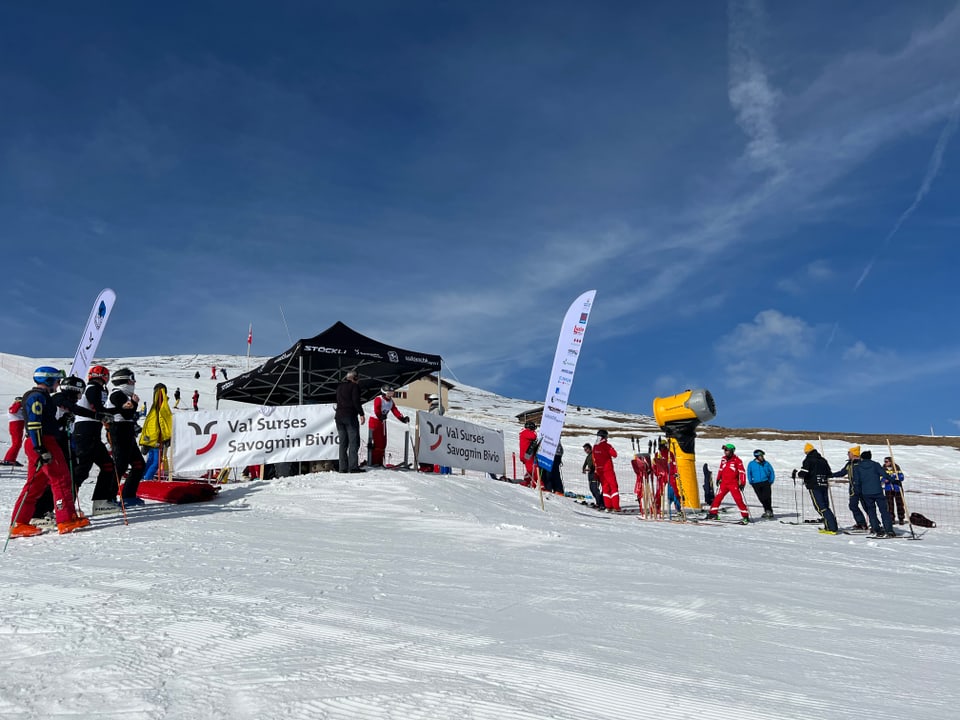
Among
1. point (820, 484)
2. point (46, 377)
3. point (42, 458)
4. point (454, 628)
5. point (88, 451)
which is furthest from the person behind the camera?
point (820, 484)

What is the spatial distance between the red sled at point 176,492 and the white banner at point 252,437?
140 cm

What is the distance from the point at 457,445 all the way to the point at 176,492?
5.91 metres

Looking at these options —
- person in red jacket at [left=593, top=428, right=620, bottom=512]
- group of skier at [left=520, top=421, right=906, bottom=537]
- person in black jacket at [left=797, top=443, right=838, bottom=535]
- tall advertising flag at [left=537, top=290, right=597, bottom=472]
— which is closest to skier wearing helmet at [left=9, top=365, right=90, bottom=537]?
tall advertising flag at [left=537, top=290, right=597, bottom=472]

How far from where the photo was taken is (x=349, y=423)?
36.0 ft

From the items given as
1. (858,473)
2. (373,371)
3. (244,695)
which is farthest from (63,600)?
(373,371)

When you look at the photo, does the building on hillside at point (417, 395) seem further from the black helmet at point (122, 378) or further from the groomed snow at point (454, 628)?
the groomed snow at point (454, 628)

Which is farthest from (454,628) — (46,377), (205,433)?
(205,433)

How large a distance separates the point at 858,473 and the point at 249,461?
1049 centimetres

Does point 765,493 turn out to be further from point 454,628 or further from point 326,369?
point 454,628

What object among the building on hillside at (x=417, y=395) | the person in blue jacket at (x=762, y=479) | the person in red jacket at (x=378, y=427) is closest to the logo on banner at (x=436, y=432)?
the person in red jacket at (x=378, y=427)

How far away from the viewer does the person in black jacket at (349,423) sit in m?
10.9

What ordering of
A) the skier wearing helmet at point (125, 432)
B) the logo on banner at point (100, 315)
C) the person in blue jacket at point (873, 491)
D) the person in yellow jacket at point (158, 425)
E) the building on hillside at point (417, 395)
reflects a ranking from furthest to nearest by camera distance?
the building on hillside at point (417, 395)
the logo on banner at point (100, 315)
the person in blue jacket at point (873, 491)
the person in yellow jacket at point (158, 425)
the skier wearing helmet at point (125, 432)

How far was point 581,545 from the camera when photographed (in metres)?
6.74

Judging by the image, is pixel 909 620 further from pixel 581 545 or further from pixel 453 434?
pixel 453 434
